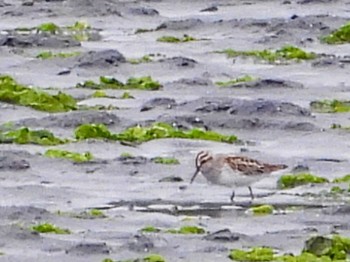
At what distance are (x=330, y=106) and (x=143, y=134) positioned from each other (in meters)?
2.19

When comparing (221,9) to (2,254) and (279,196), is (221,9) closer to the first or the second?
(279,196)

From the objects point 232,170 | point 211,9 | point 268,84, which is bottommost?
point 211,9

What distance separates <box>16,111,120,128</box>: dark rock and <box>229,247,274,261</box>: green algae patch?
461cm

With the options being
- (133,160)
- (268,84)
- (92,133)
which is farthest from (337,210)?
(268,84)

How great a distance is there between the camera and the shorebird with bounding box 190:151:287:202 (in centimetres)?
1080

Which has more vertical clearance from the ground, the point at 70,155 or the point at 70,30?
the point at 70,155

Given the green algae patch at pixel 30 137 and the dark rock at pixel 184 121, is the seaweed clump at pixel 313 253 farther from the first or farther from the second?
the dark rock at pixel 184 121

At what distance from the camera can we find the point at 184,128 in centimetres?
1325

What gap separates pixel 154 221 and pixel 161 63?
23.6 ft

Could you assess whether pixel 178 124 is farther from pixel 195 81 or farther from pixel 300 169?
pixel 195 81

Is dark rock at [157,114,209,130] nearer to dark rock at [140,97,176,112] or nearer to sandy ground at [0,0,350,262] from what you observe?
sandy ground at [0,0,350,262]

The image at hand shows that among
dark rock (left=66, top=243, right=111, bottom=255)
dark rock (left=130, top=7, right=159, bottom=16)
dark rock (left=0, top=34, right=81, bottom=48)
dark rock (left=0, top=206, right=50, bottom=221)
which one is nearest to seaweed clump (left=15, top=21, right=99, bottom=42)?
dark rock (left=0, top=34, right=81, bottom=48)

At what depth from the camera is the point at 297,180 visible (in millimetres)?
11070

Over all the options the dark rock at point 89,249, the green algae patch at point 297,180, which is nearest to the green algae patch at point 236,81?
the green algae patch at point 297,180
